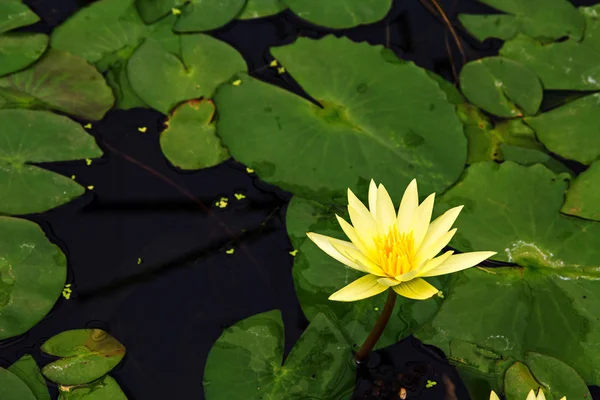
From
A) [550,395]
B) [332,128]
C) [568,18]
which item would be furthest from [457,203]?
[568,18]

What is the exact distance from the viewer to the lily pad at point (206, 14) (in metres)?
3.37

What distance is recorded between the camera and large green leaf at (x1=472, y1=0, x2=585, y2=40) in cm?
346

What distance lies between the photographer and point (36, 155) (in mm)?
2891

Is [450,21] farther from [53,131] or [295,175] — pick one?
[53,131]

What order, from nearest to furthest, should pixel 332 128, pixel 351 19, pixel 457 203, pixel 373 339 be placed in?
pixel 373 339, pixel 457 203, pixel 332 128, pixel 351 19

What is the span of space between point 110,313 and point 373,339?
1.15 m

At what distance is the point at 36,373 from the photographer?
2.41m

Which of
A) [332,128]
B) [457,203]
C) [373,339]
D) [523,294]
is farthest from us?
[332,128]

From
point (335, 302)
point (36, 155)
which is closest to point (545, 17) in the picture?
point (335, 302)

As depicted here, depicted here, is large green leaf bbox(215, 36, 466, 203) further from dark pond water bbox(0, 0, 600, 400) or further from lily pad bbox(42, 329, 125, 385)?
lily pad bbox(42, 329, 125, 385)

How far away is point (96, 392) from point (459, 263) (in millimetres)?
1494

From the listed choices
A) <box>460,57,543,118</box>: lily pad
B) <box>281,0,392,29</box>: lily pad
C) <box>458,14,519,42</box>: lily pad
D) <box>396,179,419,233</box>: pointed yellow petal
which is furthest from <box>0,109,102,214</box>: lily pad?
<box>458,14,519,42</box>: lily pad

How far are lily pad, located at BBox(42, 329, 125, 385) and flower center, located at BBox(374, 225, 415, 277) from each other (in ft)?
3.98

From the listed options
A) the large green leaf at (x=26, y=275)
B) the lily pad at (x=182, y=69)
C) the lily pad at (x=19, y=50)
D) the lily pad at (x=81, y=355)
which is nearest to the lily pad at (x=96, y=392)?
the lily pad at (x=81, y=355)
